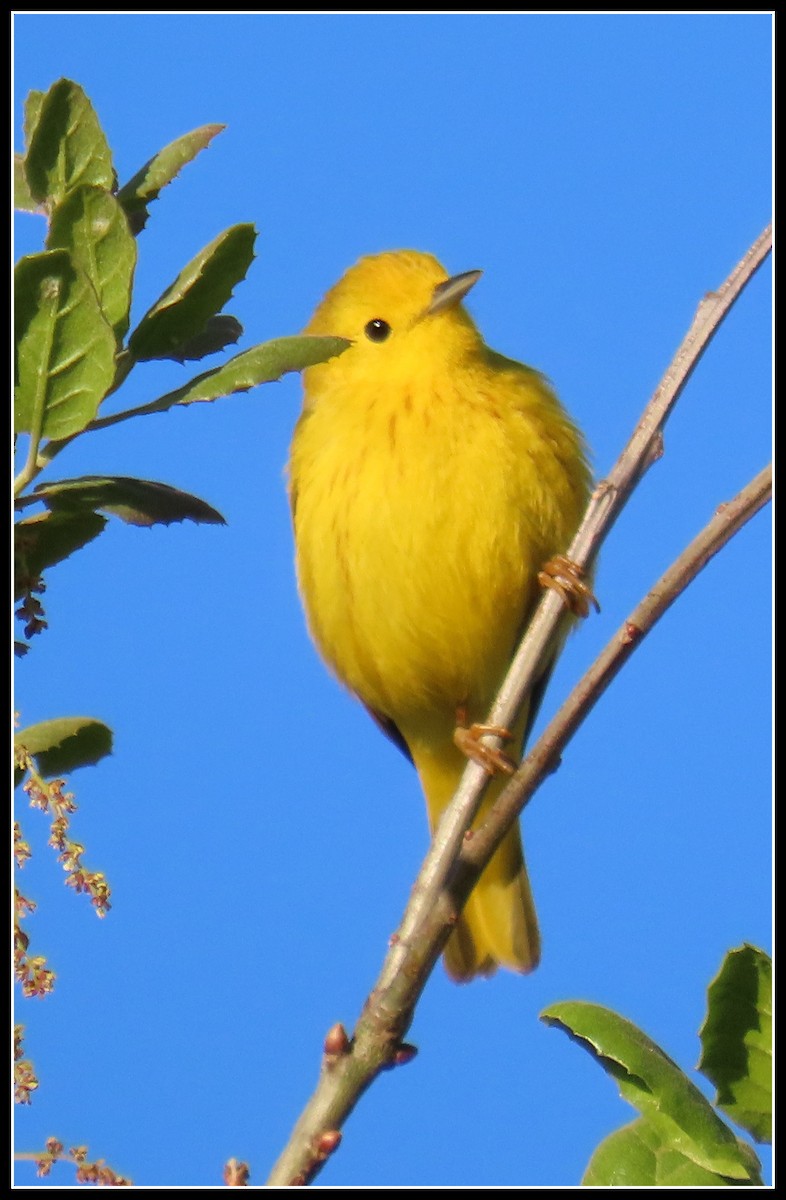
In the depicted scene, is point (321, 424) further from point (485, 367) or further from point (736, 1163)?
point (736, 1163)

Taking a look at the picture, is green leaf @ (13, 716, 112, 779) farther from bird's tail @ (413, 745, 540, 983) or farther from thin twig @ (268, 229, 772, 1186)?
bird's tail @ (413, 745, 540, 983)

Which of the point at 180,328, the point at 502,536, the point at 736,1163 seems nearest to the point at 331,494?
the point at 502,536

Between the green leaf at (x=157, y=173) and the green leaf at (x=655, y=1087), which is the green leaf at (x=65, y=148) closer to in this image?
the green leaf at (x=157, y=173)

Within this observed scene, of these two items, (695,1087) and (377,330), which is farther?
(377,330)

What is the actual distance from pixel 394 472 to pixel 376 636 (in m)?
0.59

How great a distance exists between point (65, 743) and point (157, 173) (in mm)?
804

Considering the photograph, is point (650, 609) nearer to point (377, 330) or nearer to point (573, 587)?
point (573, 587)

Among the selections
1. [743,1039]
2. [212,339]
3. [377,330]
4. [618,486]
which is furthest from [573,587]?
[212,339]

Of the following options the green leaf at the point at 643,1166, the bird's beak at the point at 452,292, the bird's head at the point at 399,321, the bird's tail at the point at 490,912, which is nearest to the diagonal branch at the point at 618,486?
the green leaf at the point at 643,1166

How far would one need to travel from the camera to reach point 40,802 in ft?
5.44

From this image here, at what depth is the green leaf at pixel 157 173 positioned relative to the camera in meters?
1.79

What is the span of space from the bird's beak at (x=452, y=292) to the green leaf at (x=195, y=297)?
7.88 feet

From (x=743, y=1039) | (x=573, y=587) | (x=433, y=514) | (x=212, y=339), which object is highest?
(x=433, y=514)

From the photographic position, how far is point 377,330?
4160 mm
